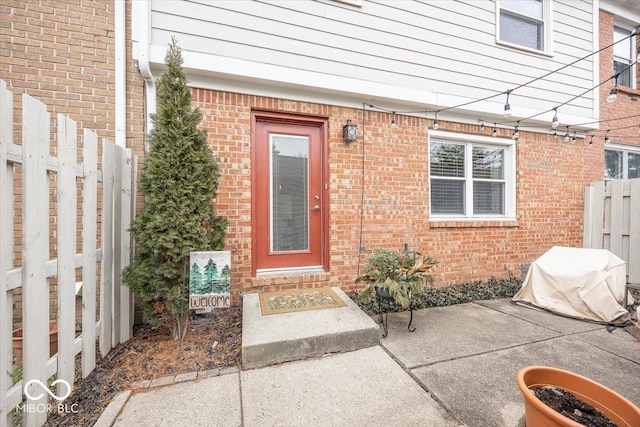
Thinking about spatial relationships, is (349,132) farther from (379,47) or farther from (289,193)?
(379,47)

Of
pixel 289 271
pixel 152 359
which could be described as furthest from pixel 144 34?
pixel 152 359

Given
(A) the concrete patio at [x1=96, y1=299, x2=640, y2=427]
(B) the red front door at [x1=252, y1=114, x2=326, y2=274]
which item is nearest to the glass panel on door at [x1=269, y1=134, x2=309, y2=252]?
(B) the red front door at [x1=252, y1=114, x2=326, y2=274]

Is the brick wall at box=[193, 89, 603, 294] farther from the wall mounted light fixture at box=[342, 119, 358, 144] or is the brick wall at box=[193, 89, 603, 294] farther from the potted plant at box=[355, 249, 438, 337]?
the potted plant at box=[355, 249, 438, 337]

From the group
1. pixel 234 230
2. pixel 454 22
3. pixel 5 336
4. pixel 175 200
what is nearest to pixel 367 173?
pixel 234 230

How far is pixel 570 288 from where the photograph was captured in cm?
348

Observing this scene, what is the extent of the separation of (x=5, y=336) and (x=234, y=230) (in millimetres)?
2067

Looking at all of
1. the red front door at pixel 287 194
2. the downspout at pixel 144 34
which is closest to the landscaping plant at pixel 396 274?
the red front door at pixel 287 194

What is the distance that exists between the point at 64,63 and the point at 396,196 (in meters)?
4.34

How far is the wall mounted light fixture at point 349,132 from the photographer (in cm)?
372

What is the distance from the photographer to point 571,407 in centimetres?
148

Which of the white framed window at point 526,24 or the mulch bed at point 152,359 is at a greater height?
the white framed window at point 526,24

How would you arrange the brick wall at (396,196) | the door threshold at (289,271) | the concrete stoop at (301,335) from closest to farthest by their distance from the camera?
the concrete stoop at (301,335) < the brick wall at (396,196) < the door threshold at (289,271)

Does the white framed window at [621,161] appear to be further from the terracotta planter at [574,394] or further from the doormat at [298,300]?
the doormat at [298,300]

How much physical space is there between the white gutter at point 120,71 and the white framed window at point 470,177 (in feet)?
13.9
